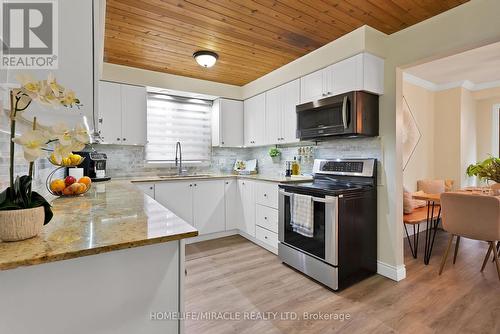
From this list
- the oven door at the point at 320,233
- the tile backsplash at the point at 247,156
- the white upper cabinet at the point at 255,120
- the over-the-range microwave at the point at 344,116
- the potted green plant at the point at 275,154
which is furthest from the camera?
the potted green plant at the point at 275,154

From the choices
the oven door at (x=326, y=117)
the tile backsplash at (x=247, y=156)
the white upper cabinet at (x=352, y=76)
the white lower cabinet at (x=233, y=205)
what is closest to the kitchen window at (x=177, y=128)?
the tile backsplash at (x=247, y=156)

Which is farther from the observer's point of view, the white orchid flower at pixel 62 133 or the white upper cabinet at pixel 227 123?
the white upper cabinet at pixel 227 123

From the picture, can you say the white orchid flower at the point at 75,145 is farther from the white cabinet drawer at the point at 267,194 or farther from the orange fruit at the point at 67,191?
the white cabinet drawer at the point at 267,194

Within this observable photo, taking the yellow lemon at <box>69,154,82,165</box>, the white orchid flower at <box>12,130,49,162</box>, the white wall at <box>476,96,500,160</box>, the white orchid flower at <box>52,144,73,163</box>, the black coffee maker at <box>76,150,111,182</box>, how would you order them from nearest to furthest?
the white orchid flower at <box>12,130,49,162</box>
the white orchid flower at <box>52,144,73,163</box>
the yellow lemon at <box>69,154,82,165</box>
the black coffee maker at <box>76,150,111,182</box>
the white wall at <box>476,96,500,160</box>

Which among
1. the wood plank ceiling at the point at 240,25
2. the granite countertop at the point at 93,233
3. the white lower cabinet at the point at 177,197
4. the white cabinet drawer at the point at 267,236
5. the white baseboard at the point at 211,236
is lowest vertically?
the white baseboard at the point at 211,236

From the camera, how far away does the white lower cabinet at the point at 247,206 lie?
3.48m

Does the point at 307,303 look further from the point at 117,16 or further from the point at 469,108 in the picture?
the point at 469,108

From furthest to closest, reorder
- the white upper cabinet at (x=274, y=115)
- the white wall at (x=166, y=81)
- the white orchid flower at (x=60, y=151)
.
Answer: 1. the white upper cabinet at (x=274, y=115)
2. the white wall at (x=166, y=81)
3. the white orchid flower at (x=60, y=151)

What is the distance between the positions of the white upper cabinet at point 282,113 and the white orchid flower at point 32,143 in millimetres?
2714

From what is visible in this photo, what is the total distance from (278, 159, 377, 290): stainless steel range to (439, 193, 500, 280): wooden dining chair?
715mm

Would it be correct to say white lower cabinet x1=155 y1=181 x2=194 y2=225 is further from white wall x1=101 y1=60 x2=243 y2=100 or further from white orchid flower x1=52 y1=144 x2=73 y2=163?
white orchid flower x1=52 y1=144 x2=73 y2=163

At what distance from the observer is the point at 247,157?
459 centimetres

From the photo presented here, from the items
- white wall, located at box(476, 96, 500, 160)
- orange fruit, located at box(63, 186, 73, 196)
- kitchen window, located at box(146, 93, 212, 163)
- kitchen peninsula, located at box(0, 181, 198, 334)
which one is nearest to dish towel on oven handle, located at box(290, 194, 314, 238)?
kitchen peninsula, located at box(0, 181, 198, 334)

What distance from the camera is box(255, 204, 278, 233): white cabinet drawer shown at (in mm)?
3038
